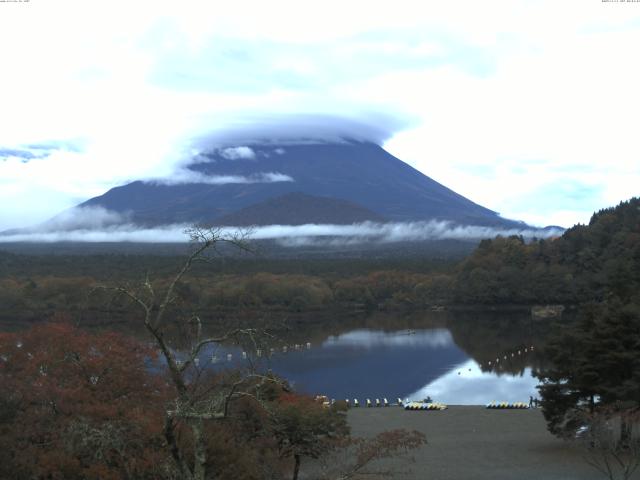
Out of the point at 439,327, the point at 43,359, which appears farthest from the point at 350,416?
the point at 439,327

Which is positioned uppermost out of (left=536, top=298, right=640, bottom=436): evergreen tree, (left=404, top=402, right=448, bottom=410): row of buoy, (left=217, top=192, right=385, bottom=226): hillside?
(left=217, top=192, right=385, bottom=226): hillside

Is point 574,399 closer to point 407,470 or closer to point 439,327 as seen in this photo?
point 407,470

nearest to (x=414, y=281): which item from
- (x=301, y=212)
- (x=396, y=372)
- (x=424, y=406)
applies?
(x=396, y=372)

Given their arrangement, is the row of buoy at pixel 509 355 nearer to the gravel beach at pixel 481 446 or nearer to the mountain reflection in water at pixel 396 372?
the mountain reflection in water at pixel 396 372

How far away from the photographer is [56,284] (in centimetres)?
5791

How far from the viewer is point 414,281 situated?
6881cm

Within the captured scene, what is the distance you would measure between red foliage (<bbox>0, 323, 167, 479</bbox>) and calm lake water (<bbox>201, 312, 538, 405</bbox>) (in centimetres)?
929

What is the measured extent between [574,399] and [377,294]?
51581 mm

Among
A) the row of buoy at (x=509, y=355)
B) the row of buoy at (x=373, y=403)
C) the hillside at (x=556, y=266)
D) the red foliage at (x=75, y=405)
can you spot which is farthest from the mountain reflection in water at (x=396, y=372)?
the hillside at (x=556, y=266)

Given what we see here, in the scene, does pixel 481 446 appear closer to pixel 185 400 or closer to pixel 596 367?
pixel 596 367

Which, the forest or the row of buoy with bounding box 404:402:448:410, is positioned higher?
the forest

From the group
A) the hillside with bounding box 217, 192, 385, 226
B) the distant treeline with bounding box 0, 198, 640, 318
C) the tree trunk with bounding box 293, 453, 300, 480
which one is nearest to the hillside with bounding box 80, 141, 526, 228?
the hillside with bounding box 217, 192, 385, 226

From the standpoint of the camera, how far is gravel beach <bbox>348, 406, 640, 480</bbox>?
1398cm

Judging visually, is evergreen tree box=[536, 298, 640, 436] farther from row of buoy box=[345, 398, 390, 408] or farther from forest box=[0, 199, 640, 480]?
row of buoy box=[345, 398, 390, 408]
